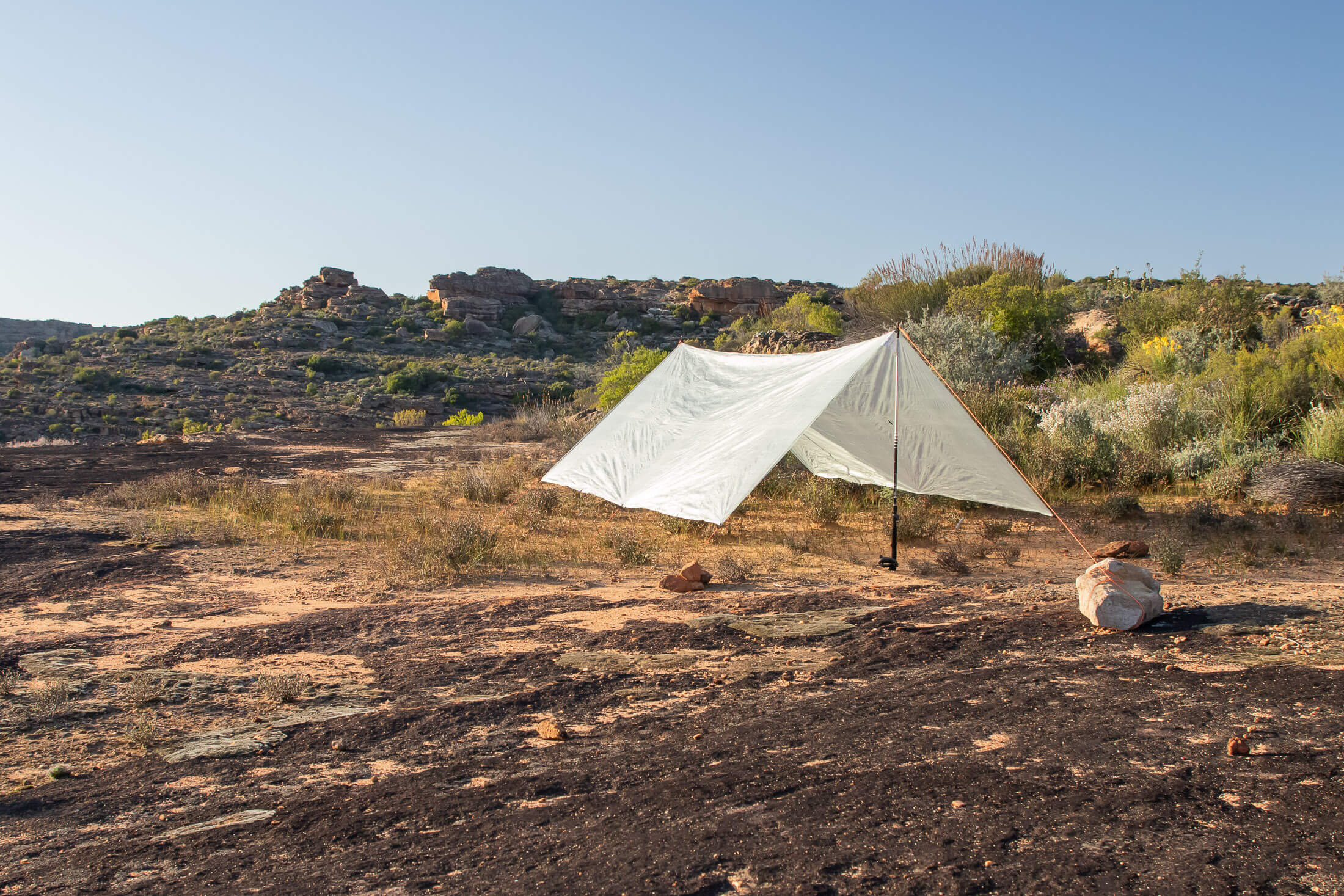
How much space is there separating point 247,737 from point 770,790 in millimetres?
2621

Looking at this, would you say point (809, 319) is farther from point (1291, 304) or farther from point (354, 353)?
point (354, 353)

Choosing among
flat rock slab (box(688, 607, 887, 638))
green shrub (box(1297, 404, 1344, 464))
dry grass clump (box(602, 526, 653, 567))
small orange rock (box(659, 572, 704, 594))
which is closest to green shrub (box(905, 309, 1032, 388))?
A: green shrub (box(1297, 404, 1344, 464))

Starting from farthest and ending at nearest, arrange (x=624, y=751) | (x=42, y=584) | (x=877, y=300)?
(x=877, y=300), (x=42, y=584), (x=624, y=751)

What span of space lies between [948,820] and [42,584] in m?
→ 7.67

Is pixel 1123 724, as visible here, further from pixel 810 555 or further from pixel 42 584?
pixel 42 584

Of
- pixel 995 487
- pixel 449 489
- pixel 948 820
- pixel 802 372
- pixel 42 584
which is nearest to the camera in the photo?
pixel 948 820

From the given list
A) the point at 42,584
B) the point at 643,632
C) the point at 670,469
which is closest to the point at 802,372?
the point at 670,469

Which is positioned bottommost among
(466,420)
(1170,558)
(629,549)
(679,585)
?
(679,585)

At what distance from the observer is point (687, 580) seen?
6934 mm

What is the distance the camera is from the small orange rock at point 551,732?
13.4 ft

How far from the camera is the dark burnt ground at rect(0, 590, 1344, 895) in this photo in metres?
2.79

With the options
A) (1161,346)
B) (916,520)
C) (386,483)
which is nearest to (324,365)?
(386,483)

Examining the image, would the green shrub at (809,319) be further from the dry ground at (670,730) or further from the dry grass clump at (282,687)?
the dry grass clump at (282,687)

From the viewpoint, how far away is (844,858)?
2.82 m
